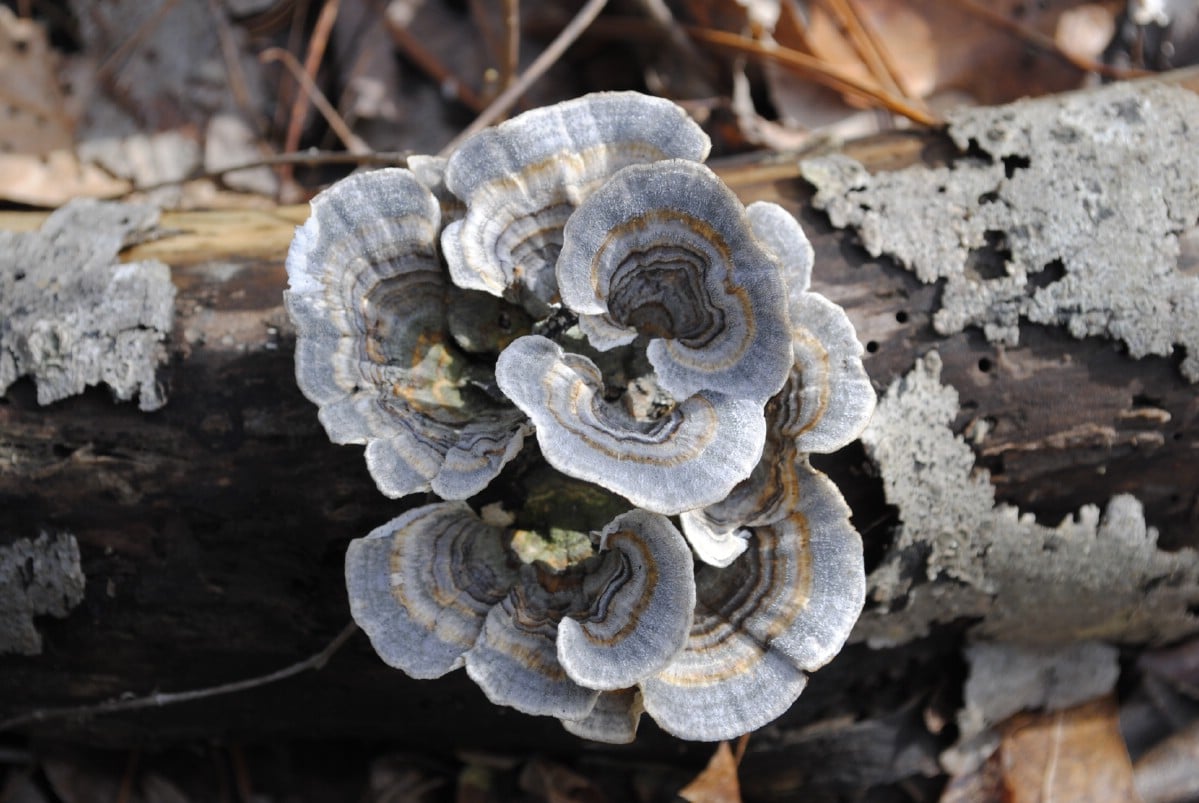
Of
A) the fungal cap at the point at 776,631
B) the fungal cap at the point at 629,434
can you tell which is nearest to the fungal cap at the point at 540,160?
the fungal cap at the point at 629,434

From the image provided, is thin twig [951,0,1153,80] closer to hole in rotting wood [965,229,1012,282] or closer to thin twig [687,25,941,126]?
thin twig [687,25,941,126]

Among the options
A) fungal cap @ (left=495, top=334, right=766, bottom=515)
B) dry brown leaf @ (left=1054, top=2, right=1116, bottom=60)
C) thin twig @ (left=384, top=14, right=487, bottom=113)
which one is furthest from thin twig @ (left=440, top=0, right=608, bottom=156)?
fungal cap @ (left=495, top=334, right=766, bottom=515)

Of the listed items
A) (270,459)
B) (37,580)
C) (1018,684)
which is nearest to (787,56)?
(1018,684)

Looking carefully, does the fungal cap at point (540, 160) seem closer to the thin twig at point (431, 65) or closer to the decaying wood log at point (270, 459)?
the decaying wood log at point (270, 459)

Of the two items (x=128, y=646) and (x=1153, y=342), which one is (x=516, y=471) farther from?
(x=1153, y=342)

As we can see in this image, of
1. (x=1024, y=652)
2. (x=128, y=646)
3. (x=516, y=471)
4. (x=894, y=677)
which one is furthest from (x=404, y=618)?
(x=1024, y=652)
